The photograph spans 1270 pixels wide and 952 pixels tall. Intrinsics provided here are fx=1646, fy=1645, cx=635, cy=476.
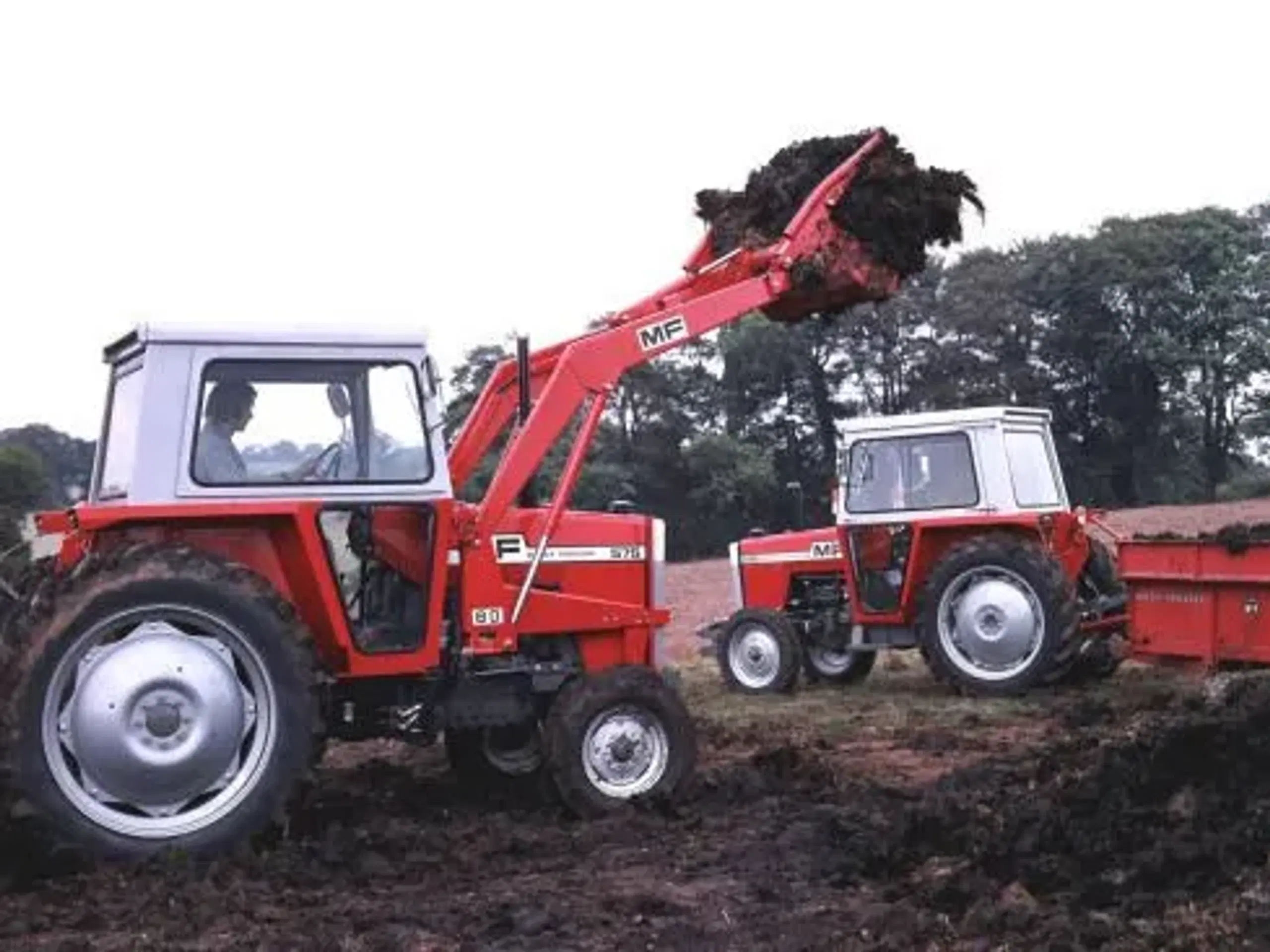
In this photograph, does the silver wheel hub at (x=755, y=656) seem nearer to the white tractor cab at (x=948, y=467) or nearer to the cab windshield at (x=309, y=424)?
the white tractor cab at (x=948, y=467)

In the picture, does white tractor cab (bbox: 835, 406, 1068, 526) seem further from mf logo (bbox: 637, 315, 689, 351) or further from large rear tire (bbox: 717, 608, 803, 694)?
mf logo (bbox: 637, 315, 689, 351)

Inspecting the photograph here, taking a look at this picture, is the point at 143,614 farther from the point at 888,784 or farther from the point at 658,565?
the point at 888,784

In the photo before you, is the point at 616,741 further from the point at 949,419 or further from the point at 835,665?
the point at 835,665

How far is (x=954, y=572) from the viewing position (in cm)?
1320

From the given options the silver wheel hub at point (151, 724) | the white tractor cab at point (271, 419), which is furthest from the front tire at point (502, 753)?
the silver wheel hub at point (151, 724)

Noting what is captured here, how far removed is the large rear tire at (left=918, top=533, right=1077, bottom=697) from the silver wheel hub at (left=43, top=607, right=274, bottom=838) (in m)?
7.45

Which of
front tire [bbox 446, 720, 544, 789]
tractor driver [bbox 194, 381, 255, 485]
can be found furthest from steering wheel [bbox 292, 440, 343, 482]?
front tire [bbox 446, 720, 544, 789]

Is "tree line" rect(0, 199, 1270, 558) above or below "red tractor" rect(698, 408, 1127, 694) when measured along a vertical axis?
above

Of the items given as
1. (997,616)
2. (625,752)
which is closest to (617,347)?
(625,752)

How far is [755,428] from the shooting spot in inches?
1727

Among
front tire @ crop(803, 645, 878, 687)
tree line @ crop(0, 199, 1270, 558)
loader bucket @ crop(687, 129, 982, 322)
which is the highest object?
tree line @ crop(0, 199, 1270, 558)

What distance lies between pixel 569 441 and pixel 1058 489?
18.4 feet

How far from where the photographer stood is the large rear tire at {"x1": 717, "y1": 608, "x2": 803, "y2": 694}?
1429 centimetres

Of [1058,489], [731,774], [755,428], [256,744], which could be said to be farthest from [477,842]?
[755,428]
